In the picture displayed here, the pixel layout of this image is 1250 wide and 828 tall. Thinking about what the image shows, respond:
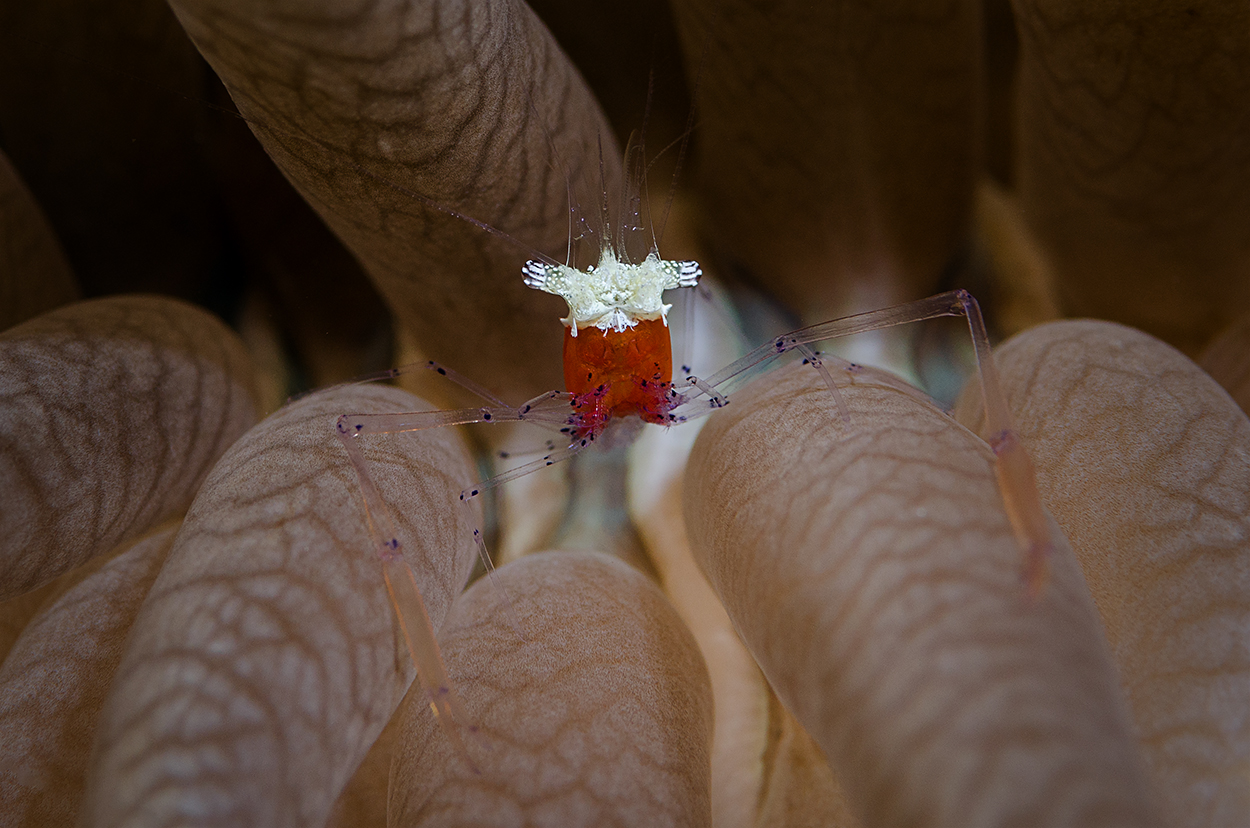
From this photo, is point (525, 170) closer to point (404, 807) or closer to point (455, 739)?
point (455, 739)

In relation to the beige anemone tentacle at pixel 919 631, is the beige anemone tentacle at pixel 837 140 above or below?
above

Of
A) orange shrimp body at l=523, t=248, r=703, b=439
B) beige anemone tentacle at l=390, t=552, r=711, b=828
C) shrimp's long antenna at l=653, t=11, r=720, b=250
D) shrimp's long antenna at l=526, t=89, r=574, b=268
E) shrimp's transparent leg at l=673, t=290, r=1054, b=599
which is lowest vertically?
beige anemone tentacle at l=390, t=552, r=711, b=828

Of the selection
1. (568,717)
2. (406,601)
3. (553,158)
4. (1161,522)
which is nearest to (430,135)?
(553,158)

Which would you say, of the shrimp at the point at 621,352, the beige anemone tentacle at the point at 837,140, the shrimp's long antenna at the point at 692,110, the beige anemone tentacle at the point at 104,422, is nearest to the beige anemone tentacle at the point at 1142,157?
the beige anemone tentacle at the point at 837,140

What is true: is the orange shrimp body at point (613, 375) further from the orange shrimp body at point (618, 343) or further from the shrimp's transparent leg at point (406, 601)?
the shrimp's transparent leg at point (406, 601)

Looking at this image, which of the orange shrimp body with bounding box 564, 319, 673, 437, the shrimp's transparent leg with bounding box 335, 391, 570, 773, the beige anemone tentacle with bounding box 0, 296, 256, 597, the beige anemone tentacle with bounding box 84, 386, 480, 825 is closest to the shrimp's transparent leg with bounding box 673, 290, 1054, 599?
the orange shrimp body with bounding box 564, 319, 673, 437

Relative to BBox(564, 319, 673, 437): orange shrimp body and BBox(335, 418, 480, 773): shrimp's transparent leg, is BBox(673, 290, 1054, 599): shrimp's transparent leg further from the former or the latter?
BBox(335, 418, 480, 773): shrimp's transparent leg

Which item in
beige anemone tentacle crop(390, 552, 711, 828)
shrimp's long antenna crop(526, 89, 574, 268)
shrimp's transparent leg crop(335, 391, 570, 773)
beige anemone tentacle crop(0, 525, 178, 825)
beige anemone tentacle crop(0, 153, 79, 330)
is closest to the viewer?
beige anemone tentacle crop(390, 552, 711, 828)
